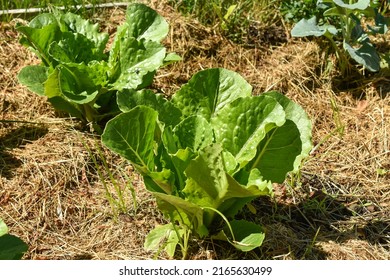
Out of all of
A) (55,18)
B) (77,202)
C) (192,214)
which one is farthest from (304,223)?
(55,18)

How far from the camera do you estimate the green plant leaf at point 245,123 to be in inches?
91.5

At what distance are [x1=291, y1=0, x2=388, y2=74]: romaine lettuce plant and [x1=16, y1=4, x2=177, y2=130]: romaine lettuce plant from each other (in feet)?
2.41

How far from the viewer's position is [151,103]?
2.45 m

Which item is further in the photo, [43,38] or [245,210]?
[43,38]

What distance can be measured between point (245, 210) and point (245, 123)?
44cm

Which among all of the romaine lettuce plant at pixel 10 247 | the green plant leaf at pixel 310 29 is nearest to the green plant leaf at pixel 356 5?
the green plant leaf at pixel 310 29

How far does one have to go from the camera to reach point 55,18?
119 inches

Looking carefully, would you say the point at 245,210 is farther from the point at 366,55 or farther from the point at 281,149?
the point at 366,55

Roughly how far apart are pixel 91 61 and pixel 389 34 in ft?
5.61

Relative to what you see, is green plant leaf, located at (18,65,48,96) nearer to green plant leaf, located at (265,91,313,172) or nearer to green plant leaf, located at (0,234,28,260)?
green plant leaf, located at (0,234,28,260)

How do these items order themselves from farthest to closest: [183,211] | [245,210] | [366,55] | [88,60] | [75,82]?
[366,55] < [88,60] < [75,82] < [245,210] < [183,211]

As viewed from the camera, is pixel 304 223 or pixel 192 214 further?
pixel 304 223

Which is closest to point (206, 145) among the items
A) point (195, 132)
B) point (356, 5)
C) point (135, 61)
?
point (195, 132)
